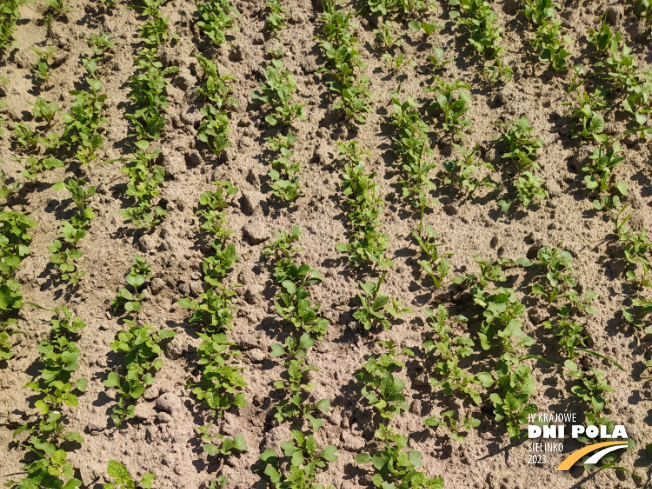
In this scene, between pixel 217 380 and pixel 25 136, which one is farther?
pixel 25 136

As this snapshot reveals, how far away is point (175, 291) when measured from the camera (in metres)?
→ 3.70

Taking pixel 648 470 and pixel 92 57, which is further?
pixel 92 57

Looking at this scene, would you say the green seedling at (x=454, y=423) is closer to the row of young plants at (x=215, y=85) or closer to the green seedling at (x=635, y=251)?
the green seedling at (x=635, y=251)

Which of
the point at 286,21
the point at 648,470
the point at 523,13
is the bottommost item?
the point at 648,470

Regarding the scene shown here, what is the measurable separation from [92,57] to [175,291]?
2.50m

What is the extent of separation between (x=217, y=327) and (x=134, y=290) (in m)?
0.69

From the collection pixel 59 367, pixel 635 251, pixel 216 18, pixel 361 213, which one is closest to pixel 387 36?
pixel 216 18

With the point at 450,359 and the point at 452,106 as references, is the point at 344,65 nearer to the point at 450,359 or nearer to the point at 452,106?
the point at 452,106

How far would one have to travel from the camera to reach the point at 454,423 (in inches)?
125

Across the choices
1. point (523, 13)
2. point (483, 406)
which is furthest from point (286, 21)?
point (483, 406)

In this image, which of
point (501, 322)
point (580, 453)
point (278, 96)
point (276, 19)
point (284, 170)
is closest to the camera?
point (580, 453)

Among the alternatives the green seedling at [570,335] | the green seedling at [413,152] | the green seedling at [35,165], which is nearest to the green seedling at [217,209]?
the green seedling at [35,165]

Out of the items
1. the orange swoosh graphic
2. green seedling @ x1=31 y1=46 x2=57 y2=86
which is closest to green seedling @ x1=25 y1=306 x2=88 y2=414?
green seedling @ x1=31 y1=46 x2=57 y2=86

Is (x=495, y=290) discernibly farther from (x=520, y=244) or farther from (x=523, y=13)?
(x=523, y=13)
